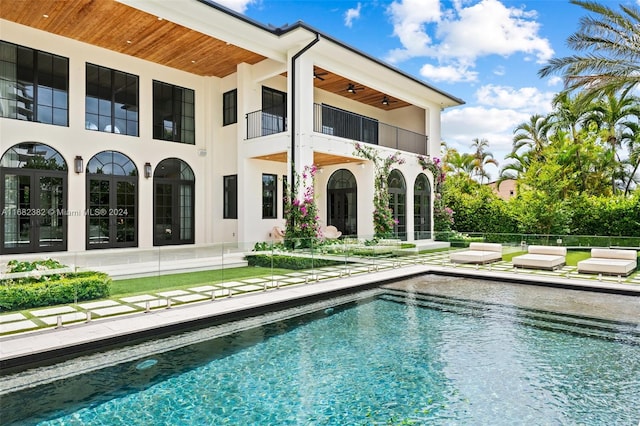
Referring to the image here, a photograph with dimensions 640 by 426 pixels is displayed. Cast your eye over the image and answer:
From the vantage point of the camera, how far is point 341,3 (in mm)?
15758

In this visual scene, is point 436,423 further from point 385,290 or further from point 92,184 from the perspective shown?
point 92,184

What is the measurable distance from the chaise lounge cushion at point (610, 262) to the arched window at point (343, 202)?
8.14 m

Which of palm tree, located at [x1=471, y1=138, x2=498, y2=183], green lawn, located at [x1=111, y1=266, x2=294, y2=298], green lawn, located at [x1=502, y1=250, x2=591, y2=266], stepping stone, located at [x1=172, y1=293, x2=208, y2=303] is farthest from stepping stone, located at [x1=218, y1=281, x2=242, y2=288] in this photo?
palm tree, located at [x1=471, y1=138, x2=498, y2=183]

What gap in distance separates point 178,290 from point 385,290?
4673mm

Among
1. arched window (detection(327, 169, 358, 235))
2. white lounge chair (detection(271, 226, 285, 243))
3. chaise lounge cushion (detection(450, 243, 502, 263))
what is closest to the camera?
chaise lounge cushion (detection(450, 243, 502, 263))

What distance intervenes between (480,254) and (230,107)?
10276 mm

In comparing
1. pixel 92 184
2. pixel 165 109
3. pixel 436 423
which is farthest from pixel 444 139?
pixel 436 423

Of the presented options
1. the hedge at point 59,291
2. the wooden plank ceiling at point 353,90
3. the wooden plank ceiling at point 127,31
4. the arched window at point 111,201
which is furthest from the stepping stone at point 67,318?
the wooden plank ceiling at point 353,90

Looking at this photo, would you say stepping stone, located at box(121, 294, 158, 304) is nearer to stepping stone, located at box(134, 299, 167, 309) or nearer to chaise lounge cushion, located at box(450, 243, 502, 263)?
stepping stone, located at box(134, 299, 167, 309)

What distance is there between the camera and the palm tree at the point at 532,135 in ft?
89.1

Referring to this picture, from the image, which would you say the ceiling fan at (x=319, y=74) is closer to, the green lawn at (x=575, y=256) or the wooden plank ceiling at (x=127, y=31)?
the wooden plank ceiling at (x=127, y=31)

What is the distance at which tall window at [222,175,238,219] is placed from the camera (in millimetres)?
15605

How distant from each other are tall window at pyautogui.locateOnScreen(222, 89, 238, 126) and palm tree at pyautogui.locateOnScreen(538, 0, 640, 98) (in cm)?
1078

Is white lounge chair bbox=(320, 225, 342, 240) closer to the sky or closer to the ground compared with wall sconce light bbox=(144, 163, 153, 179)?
closer to the ground
